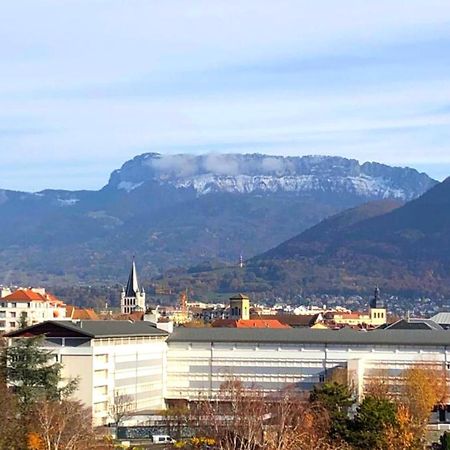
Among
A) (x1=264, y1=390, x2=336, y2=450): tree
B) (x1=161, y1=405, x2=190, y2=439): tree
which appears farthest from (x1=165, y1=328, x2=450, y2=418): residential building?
(x1=264, y1=390, x2=336, y2=450): tree

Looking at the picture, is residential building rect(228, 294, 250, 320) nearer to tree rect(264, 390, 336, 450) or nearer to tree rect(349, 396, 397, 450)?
tree rect(264, 390, 336, 450)

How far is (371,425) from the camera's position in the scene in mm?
46156

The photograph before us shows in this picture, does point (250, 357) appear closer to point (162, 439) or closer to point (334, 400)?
point (162, 439)

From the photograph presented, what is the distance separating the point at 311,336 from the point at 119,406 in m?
14.1

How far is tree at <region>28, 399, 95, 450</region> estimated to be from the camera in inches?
1731

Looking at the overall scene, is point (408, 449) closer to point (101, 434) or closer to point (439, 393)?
point (101, 434)

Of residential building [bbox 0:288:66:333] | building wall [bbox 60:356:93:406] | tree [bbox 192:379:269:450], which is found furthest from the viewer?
residential building [bbox 0:288:66:333]

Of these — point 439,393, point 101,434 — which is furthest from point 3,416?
point 439,393

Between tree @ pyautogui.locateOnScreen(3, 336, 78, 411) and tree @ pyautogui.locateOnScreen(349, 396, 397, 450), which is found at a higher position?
tree @ pyautogui.locateOnScreen(3, 336, 78, 411)

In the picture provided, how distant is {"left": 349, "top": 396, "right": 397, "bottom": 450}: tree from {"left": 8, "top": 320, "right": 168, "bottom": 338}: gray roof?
2038cm

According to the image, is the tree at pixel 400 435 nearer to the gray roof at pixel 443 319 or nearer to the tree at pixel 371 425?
the tree at pixel 371 425

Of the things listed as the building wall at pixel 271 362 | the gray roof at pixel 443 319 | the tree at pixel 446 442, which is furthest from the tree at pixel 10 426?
the gray roof at pixel 443 319

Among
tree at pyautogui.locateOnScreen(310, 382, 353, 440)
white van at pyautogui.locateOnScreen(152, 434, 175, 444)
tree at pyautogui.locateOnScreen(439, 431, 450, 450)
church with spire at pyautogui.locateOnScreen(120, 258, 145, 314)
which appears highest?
church with spire at pyautogui.locateOnScreen(120, 258, 145, 314)

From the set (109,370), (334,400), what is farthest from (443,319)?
(334,400)
